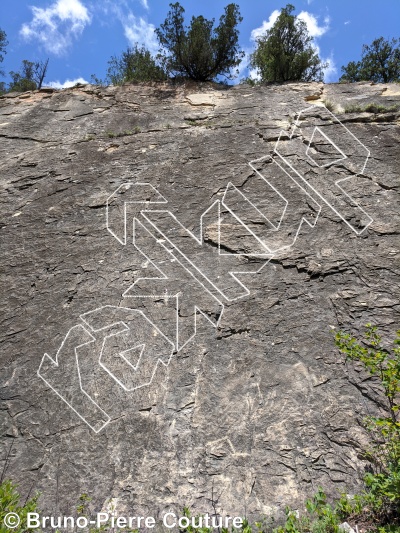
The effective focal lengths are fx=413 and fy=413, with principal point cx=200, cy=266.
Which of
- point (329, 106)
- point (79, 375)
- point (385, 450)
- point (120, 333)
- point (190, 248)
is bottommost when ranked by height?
point (385, 450)

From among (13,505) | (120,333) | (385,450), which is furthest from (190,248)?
(13,505)

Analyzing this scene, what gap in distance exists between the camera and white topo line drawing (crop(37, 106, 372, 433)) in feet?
13.7

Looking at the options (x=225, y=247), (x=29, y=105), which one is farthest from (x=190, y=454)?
(x=29, y=105)

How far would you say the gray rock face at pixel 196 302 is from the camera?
11.5ft

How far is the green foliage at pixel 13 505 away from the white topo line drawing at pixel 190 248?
745 mm

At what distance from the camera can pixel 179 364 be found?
410cm

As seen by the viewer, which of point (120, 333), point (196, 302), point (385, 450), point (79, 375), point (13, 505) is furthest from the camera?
point (196, 302)

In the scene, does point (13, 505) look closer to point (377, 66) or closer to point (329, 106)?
point (329, 106)

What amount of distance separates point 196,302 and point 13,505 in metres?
2.41

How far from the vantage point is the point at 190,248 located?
16.4 ft

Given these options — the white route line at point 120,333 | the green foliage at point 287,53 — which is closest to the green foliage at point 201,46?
the green foliage at point 287,53

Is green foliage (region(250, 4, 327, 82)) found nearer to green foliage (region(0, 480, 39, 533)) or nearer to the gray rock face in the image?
the gray rock face

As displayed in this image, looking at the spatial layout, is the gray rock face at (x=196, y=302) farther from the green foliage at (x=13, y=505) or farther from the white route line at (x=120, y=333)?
the green foliage at (x=13, y=505)

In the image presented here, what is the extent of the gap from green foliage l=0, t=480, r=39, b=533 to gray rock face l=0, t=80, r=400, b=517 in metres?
0.14
